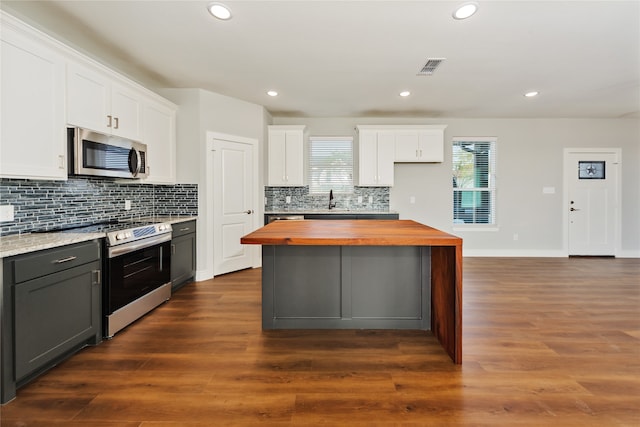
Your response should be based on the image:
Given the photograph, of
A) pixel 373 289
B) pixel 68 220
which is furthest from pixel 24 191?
pixel 373 289

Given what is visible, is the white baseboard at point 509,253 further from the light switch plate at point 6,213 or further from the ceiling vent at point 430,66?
the light switch plate at point 6,213

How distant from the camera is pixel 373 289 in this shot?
8.52ft

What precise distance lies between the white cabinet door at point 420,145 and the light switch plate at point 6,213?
472cm

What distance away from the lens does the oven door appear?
2.42 metres

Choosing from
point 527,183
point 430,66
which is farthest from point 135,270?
point 527,183

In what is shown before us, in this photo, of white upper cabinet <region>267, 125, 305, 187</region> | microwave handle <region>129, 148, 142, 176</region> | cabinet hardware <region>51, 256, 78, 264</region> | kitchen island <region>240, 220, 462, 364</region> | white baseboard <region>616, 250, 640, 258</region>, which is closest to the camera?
cabinet hardware <region>51, 256, 78, 264</region>

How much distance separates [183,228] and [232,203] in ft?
2.89

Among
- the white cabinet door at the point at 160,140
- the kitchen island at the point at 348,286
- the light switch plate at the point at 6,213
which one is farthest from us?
the white cabinet door at the point at 160,140

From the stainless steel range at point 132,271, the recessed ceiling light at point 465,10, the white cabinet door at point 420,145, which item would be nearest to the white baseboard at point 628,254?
the white cabinet door at point 420,145

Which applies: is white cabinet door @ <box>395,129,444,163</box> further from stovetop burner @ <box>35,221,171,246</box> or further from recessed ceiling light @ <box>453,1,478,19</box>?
stovetop burner @ <box>35,221,171,246</box>

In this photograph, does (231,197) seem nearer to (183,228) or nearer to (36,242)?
(183,228)

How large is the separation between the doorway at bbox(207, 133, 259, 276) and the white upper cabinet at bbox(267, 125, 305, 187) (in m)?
0.47

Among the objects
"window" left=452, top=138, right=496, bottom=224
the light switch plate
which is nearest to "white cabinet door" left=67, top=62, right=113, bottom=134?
the light switch plate

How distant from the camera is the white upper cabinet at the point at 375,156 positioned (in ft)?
17.3
